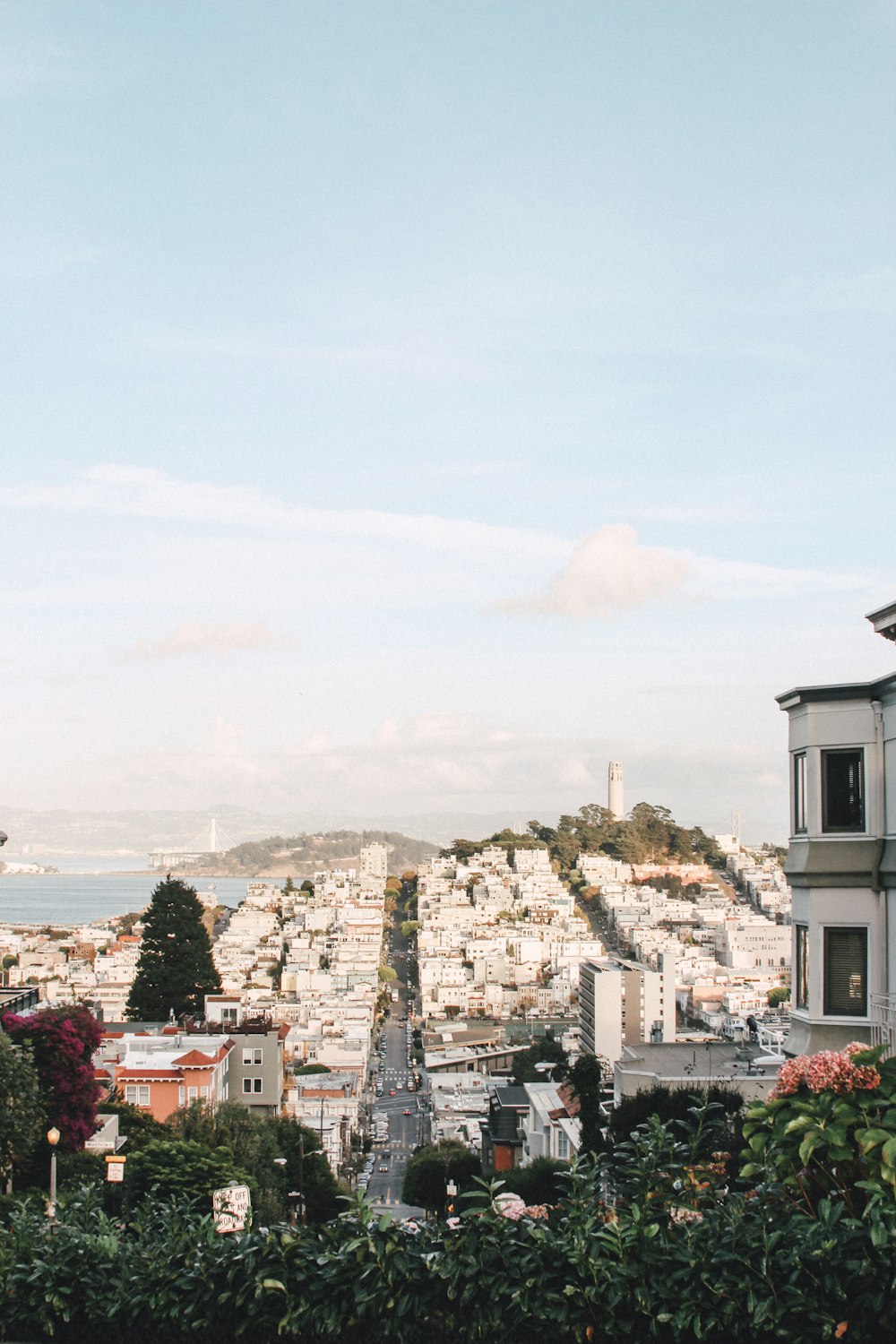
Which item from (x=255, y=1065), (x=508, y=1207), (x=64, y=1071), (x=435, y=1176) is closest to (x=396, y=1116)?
(x=435, y=1176)

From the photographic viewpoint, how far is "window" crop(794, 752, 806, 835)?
25.7 feet

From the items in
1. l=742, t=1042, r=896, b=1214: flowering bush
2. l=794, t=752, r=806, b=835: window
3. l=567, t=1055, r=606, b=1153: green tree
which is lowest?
l=567, t=1055, r=606, b=1153: green tree

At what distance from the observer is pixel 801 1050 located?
297 inches

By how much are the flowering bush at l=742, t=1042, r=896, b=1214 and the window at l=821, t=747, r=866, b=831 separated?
12.7 feet

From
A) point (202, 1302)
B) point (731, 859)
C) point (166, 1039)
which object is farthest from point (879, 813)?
point (731, 859)

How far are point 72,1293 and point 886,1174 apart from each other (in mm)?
2336

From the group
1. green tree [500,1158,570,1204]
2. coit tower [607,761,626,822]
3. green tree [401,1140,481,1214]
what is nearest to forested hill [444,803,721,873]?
coit tower [607,761,626,822]

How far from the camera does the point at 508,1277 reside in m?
3.51

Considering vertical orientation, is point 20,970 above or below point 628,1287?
below

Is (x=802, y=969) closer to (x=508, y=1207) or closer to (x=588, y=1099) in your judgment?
(x=508, y=1207)

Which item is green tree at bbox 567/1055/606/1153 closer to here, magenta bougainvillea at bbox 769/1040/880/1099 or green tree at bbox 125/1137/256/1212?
green tree at bbox 125/1137/256/1212

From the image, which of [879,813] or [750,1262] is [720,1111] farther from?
[750,1262]

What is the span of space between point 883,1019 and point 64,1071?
428 inches

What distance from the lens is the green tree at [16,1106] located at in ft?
39.9
